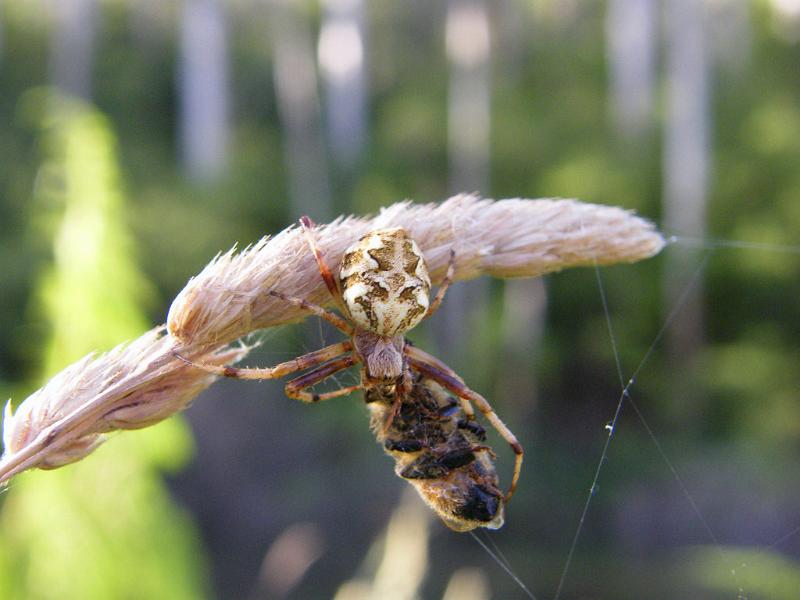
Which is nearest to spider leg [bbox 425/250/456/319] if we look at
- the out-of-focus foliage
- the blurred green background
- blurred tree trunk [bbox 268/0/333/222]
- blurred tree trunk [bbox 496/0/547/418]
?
the blurred green background

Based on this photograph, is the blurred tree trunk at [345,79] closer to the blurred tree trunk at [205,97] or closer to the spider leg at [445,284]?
the blurred tree trunk at [205,97]

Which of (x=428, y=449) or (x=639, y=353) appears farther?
(x=639, y=353)

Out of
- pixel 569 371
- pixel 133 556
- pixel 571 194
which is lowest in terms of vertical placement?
pixel 569 371

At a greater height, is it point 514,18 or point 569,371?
point 514,18

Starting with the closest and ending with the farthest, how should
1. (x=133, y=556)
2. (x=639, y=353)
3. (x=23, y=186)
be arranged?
(x=133, y=556) → (x=639, y=353) → (x=23, y=186)

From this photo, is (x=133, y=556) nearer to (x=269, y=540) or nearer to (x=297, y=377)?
(x=297, y=377)

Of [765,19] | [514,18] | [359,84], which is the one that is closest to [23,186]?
[359,84]

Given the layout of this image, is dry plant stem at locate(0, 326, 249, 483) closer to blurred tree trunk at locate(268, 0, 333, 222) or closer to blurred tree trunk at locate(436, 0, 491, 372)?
blurred tree trunk at locate(436, 0, 491, 372)
